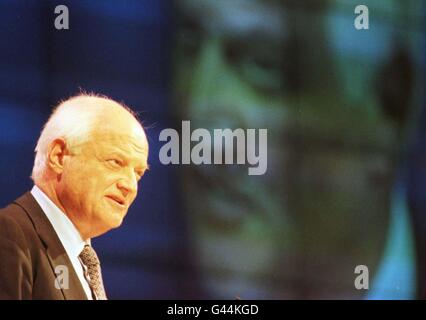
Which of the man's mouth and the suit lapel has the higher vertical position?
the man's mouth

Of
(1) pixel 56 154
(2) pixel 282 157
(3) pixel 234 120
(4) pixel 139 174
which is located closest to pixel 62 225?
(1) pixel 56 154

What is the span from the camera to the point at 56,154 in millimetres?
4297

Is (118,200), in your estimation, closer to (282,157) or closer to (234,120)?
(234,120)

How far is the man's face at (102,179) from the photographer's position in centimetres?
428

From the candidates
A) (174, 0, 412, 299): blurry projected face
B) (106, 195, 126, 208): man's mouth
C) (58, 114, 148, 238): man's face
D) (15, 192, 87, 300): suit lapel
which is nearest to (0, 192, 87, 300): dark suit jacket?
(15, 192, 87, 300): suit lapel

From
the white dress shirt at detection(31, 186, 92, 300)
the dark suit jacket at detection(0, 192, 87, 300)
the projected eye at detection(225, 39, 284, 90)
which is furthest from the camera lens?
the projected eye at detection(225, 39, 284, 90)

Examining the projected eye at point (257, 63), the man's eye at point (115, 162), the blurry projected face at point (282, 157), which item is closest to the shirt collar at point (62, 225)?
the man's eye at point (115, 162)

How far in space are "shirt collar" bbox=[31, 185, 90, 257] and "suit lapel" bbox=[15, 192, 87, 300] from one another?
2cm

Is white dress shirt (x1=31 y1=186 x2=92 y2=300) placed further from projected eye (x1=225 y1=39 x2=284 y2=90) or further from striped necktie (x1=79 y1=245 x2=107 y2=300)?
projected eye (x1=225 y1=39 x2=284 y2=90)

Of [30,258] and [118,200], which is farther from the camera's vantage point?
[118,200]

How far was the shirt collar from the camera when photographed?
4262 millimetres

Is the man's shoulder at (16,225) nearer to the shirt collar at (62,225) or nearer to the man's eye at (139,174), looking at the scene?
the shirt collar at (62,225)

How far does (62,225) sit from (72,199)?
13 cm

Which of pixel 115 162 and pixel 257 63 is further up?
pixel 257 63
